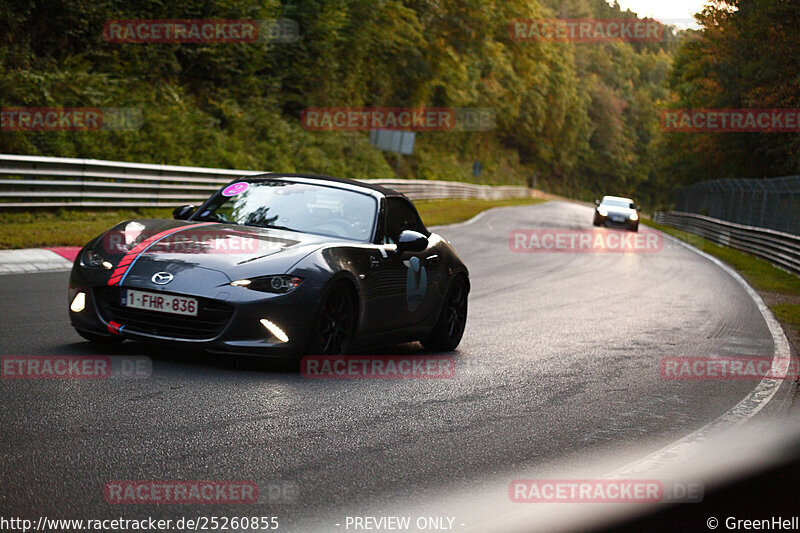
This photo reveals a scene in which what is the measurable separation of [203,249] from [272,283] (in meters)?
0.60

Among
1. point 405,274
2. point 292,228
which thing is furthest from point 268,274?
point 405,274

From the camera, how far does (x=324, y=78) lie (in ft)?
146

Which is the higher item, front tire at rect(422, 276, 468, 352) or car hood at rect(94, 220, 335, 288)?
car hood at rect(94, 220, 335, 288)

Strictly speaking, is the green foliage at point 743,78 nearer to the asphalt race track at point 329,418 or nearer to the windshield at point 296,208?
the asphalt race track at point 329,418

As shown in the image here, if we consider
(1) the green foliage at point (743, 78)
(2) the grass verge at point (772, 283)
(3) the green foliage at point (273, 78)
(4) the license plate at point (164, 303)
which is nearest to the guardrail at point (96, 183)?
(3) the green foliage at point (273, 78)

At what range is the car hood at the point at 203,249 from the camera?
282 inches

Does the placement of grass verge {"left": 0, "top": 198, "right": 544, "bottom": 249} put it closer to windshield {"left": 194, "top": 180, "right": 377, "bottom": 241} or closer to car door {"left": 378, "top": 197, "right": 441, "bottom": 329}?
windshield {"left": 194, "top": 180, "right": 377, "bottom": 241}

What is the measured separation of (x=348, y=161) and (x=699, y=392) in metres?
37.6

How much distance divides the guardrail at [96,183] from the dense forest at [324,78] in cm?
180

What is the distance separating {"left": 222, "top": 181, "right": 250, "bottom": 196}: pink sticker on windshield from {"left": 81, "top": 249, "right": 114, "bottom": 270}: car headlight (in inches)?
56.4

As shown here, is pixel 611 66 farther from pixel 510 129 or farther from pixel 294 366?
pixel 294 366

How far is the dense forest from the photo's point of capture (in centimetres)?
2538

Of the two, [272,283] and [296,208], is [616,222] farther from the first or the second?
[272,283]

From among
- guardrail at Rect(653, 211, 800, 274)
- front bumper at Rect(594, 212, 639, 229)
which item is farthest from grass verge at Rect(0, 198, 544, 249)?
front bumper at Rect(594, 212, 639, 229)
